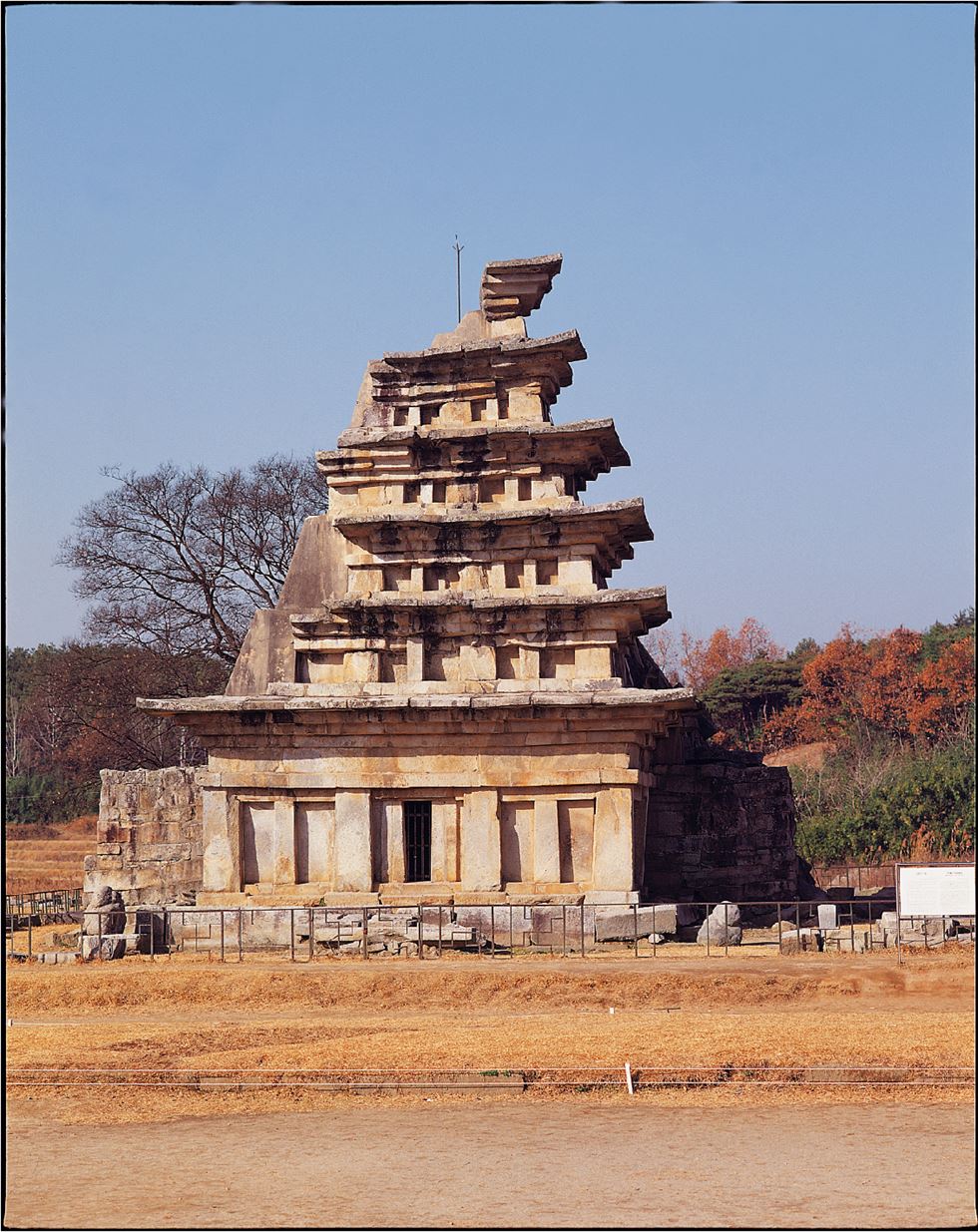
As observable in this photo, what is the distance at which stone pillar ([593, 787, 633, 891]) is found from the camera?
25.6 metres

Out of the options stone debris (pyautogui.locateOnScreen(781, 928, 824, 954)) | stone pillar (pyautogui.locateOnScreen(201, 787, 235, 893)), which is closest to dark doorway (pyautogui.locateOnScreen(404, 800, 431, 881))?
stone pillar (pyautogui.locateOnScreen(201, 787, 235, 893))

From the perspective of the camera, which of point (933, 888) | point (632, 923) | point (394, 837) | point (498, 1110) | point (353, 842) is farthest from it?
point (394, 837)

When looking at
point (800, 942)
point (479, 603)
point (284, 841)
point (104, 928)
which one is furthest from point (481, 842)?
point (104, 928)

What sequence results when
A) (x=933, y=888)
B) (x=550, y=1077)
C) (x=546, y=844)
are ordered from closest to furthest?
(x=550, y=1077)
(x=933, y=888)
(x=546, y=844)

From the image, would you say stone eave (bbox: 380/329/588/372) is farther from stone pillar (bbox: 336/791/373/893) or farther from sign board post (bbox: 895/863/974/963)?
sign board post (bbox: 895/863/974/963)

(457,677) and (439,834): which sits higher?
(457,677)

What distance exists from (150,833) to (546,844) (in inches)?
432

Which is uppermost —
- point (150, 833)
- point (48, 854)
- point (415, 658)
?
point (415, 658)

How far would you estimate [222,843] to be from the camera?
1050 inches

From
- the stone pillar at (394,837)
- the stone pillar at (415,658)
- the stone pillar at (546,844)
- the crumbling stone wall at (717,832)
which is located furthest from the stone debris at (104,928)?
the crumbling stone wall at (717,832)

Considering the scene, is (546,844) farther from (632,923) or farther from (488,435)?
(488,435)

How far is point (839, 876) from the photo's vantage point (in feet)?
129

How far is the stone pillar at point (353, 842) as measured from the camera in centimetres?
2620

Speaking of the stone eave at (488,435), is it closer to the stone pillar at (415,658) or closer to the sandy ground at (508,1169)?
the stone pillar at (415,658)
